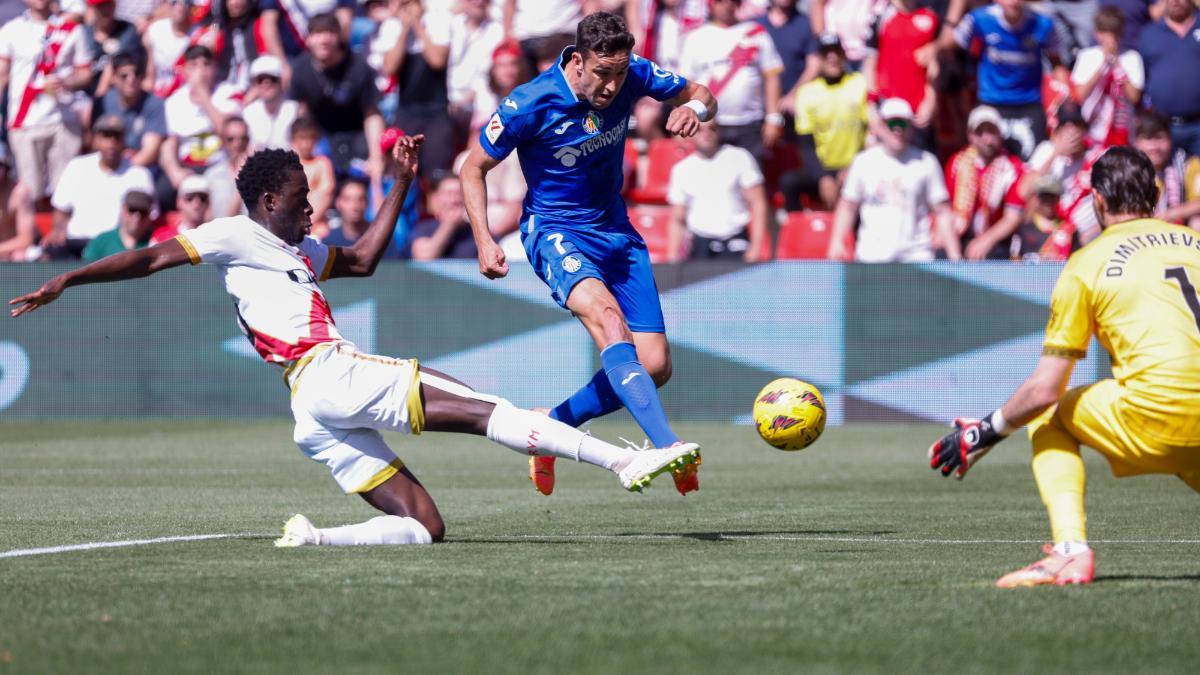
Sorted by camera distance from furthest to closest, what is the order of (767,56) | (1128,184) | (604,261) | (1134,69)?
(767,56)
(1134,69)
(604,261)
(1128,184)

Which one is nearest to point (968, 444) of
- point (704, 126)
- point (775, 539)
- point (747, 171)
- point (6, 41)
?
point (775, 539)

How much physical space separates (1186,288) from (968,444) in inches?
37.7

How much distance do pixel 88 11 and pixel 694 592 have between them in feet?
56.3

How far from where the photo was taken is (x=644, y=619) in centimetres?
573

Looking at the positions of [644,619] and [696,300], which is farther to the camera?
[696,300]

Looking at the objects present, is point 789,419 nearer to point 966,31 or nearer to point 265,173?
point 265,173

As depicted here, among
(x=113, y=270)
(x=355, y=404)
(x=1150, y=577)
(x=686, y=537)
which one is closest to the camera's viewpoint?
(x=1150, y=577)

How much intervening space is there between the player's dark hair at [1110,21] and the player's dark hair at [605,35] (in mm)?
10188

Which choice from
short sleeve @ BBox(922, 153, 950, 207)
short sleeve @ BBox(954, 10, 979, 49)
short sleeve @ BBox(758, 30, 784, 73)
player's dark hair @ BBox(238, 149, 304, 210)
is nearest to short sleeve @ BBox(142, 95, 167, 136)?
short sleeve @ BBox(758, 30, 784, 73)

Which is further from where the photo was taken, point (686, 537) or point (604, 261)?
point (604, 261)

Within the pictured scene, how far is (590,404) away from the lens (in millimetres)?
9500

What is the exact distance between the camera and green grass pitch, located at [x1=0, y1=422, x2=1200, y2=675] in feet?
16.9

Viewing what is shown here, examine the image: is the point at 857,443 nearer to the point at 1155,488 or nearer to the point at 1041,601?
the point at 1155,488

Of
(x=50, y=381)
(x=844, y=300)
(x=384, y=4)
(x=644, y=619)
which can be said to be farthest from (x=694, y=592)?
(x=384, y=4)
